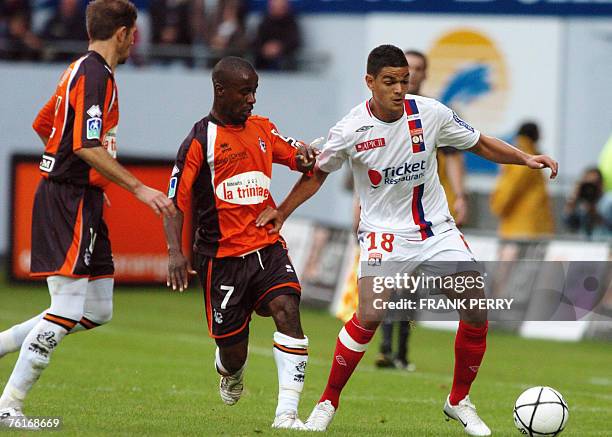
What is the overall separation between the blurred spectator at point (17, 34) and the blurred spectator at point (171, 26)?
2118mm

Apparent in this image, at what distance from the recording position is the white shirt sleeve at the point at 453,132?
8680mm

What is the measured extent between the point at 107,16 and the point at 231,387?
2639 mm

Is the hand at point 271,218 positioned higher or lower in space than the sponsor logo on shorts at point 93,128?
lower

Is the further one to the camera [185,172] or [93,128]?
[185,172]

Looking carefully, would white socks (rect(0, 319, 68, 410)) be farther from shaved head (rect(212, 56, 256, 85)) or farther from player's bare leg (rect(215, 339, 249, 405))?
shaved head (rect(212, 56, 256, 85))

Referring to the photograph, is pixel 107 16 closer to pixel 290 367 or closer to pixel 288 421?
pixel 290 367

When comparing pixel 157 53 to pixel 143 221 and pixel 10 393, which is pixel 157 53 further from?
pixel 10 393

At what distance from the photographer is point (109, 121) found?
8156 mm

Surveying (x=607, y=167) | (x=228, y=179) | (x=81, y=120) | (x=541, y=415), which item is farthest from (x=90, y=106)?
(x=607, y=167)

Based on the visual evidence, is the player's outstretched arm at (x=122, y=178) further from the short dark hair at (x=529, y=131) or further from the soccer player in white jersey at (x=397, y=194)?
the short dark hair at (x=529, y=131)

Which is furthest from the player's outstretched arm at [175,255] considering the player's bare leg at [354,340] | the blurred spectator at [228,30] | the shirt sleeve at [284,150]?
the blurred spectator at [228,30]

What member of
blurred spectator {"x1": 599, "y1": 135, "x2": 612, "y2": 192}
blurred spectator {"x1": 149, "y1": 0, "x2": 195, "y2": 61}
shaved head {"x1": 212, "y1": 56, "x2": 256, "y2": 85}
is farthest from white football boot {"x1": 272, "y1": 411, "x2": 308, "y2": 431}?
blurred spectator {"x1": 149, "y1": 0, "x2": 195, "y2": 61}

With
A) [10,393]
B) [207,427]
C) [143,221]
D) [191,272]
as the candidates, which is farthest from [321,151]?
[143,221]

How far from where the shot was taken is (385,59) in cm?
848
